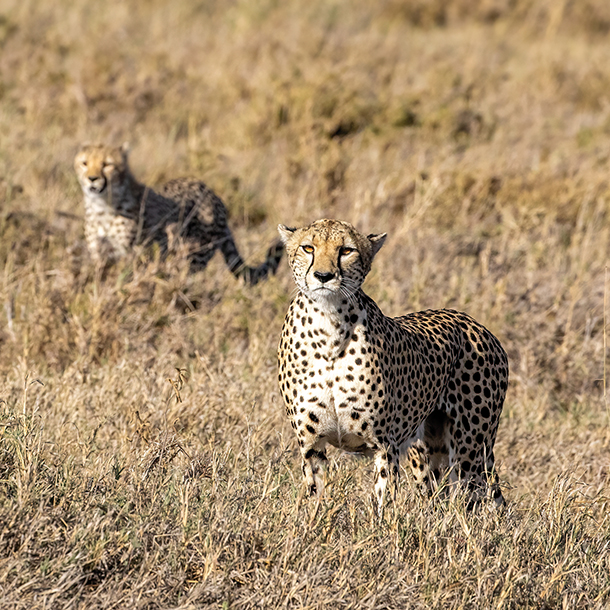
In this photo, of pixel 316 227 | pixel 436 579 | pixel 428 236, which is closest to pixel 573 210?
pixel 428 236

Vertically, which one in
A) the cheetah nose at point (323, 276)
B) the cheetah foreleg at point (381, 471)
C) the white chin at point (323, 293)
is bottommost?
the cheetah foreleg at point (381, 471)

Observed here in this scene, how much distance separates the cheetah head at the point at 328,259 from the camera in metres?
2.98

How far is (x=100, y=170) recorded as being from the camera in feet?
18.9

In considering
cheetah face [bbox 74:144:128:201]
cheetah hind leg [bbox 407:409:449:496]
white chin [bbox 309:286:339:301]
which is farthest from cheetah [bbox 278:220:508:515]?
cheetah face [bbox 74:144:128:201]

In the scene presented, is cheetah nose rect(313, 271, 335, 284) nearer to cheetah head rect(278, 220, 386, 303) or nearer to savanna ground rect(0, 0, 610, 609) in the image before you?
cheetah head rect(278, 220, 386, 303)

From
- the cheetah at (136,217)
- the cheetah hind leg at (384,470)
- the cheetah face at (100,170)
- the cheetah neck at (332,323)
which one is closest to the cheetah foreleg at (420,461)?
the cheetah hind leg at (384,470)

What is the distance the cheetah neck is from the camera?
3070 mm

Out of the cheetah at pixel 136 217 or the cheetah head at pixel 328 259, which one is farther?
the cheetah at pixel 136 217

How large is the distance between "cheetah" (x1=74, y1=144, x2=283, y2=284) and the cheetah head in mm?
2278

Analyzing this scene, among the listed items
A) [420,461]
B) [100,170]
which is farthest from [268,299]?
[420,461]

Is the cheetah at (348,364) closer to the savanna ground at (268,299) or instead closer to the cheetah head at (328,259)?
the cheetah head at (328,259)

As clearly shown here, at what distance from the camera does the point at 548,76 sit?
11023mm

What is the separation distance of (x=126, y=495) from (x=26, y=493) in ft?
0.97

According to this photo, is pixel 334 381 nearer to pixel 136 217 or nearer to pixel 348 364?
pixel 348 364
